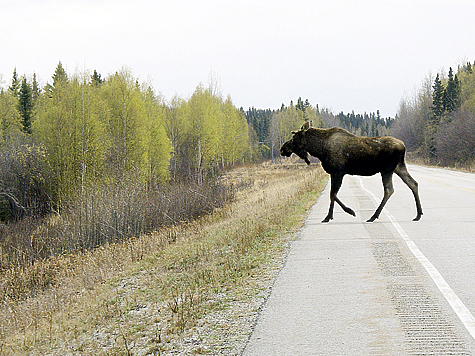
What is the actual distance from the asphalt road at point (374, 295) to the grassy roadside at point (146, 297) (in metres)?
0.58

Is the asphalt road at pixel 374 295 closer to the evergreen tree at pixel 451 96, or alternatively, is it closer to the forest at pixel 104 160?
the forest at pixel 104 160

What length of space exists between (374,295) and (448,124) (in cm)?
6419

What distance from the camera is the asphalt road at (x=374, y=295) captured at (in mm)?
3979

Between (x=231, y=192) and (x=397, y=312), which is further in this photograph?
(x=231, y=192)

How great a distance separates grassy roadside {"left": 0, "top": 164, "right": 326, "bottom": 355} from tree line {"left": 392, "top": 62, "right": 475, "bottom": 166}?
4861cm

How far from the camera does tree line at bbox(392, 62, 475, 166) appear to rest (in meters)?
53.9

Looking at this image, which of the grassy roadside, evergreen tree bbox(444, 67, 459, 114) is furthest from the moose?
evergreen tree bbox(444, 67, 459, 114)

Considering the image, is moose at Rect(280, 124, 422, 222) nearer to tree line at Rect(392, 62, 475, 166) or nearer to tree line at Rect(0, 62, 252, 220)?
tree line at Rect(0, 62, 252, 220)

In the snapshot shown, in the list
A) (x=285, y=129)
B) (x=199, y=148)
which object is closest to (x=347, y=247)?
(x=199, y=148)

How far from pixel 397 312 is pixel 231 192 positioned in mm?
22185

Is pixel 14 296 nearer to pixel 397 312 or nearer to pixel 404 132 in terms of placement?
pixel 397 312

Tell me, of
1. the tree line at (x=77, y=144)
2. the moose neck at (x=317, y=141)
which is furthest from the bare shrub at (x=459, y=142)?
the moose neck at (x=317, y=141)

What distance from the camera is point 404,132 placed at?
4215 inches

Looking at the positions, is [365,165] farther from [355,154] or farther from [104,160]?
[104,160]
